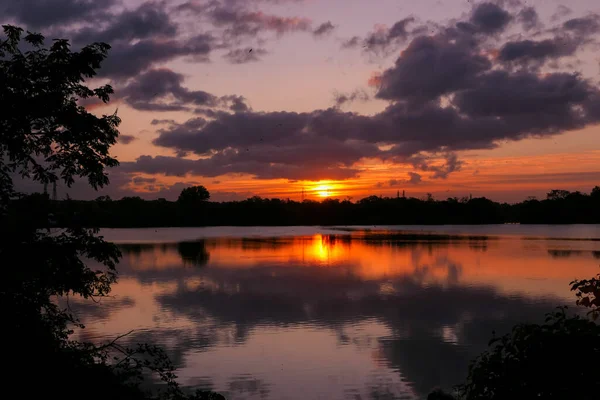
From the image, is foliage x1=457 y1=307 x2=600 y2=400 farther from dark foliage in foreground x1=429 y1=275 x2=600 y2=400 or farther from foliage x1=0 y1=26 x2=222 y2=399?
foliage x1=0 y1=26 x2=222 y2=399

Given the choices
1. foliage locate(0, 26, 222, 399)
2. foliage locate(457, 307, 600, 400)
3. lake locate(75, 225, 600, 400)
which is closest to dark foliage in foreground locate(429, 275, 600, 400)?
foliage locate(457, 307, 600, 400)

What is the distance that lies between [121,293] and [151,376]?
74.5 ft

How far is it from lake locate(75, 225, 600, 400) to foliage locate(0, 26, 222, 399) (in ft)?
22.2

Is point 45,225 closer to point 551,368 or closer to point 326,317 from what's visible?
point 551,368

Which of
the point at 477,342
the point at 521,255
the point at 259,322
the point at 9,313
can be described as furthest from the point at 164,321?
the point at 521,255

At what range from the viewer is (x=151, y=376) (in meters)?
19.6

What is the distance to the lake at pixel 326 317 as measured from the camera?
64.8ft

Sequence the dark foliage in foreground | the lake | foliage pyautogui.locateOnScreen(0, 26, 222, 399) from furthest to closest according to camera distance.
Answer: the lake → foliage pyautogui.locateOnScreen(0, 26, 222, 399) → the dark foliage in foreground

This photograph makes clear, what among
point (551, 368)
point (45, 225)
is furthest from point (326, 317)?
point (551, 368)

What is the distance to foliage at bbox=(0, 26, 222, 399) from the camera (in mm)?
11797

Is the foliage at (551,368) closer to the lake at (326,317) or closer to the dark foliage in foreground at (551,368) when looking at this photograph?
the dark foliage in foreground at (551,368)

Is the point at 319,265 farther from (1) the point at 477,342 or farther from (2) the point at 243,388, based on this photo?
(2) the point at 243,388

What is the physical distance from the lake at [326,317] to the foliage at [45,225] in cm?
677

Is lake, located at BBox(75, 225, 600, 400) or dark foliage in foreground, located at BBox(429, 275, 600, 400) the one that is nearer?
A: dark foliage in foreground, located at BBox(429, 275, 600, 400)
